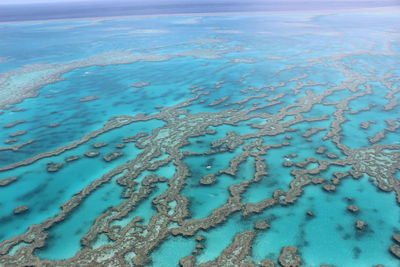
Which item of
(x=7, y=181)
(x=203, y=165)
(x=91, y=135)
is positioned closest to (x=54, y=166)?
(x=7, y=181)

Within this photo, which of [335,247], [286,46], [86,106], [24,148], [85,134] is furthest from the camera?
[286,46]

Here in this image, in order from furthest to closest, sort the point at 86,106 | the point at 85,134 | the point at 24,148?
the point at 86,106, the point at 85,134, the point at 24,148

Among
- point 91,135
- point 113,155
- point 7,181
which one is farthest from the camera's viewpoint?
point 91,135

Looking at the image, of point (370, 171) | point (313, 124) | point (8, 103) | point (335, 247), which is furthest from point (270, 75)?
point (8, 103)

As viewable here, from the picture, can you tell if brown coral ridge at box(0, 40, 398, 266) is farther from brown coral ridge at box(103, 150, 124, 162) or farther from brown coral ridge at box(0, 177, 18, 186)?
brown coral ridge at box(0, 177, 18, 186)

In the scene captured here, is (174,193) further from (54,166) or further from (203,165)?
(54,166)

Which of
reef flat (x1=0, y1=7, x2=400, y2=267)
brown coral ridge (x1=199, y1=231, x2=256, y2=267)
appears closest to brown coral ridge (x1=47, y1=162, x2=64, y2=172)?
reef flat (x1=0, y1=7, x2=400, y2=267)

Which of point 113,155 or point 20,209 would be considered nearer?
point 20,209

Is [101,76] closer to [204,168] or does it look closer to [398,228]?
[204,168]

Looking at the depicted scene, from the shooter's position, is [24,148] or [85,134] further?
[85,134]
